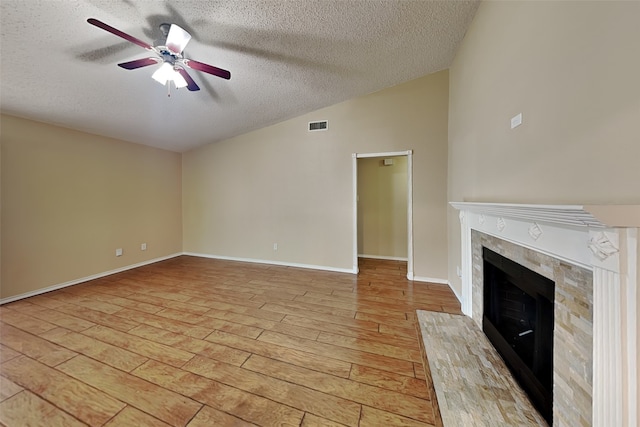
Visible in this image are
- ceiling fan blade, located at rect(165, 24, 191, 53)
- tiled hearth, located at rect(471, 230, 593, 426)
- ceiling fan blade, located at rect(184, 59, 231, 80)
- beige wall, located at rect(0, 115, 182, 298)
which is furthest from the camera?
beige wall, located at rect(0, 115, 182, 298)

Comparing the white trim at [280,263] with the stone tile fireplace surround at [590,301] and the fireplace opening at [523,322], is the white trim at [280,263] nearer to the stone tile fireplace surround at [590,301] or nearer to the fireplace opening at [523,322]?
the fireplace opening at [523,322]

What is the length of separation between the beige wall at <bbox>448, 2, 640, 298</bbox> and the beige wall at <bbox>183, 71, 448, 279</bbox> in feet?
3.63

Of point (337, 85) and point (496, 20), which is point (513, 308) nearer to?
point (496, 20)

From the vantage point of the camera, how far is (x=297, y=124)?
4059 mm

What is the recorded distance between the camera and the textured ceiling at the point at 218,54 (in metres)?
1.72

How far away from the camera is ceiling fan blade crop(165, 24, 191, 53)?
1647 millimetres

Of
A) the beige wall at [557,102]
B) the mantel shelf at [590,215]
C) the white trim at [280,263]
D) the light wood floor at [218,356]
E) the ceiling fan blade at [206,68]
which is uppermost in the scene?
the ceiling fan blade at [206,68]

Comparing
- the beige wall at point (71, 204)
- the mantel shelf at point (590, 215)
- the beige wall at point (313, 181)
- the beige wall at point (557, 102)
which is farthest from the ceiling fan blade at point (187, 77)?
the beige wall at point (71, 204)

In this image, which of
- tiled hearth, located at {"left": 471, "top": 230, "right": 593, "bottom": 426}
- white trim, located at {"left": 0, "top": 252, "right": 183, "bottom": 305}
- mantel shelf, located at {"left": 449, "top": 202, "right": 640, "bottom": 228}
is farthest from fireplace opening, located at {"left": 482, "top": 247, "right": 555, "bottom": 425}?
white trim, located at {"left": 0, "top": 252, "right": 183, "bottom": 305}

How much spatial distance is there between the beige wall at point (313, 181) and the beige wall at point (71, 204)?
871 millimetres

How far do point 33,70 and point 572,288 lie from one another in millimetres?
4293

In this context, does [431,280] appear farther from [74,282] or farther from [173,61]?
[74,282]

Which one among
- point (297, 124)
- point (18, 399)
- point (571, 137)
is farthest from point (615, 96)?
point (297, 124)

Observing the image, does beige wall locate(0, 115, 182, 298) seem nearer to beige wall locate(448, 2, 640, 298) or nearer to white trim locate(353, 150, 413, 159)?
white trim locate(353, 150, 413, 159)
